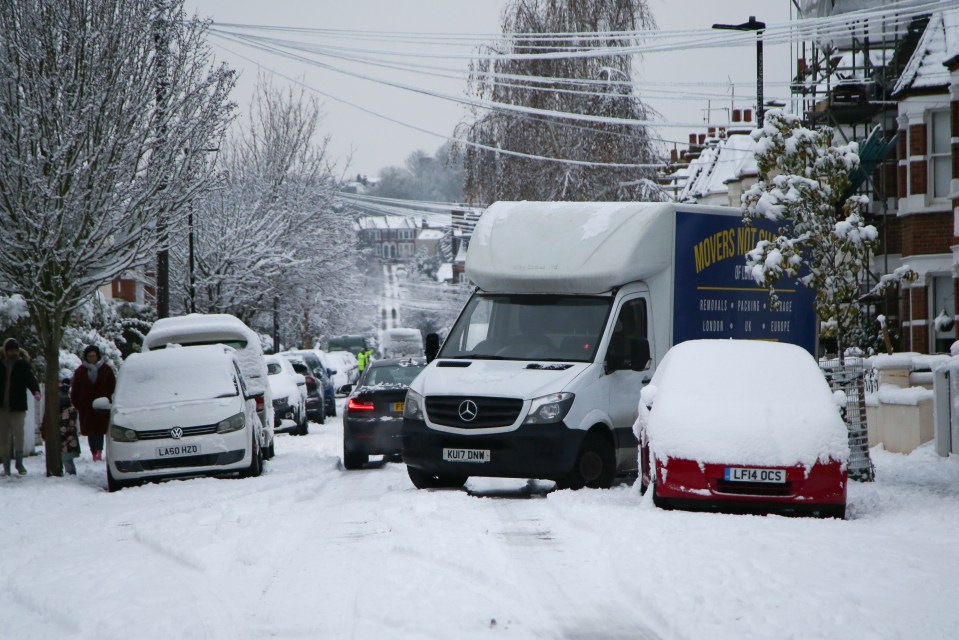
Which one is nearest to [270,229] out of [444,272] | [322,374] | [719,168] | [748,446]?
[322,374]

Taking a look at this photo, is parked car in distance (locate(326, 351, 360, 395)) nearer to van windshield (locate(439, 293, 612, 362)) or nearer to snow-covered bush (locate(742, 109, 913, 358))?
snow-covered bush (locate(742, 109, 913, 358))

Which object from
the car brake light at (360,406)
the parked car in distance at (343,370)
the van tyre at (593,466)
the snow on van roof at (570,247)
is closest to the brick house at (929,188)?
the car brake light at (360,406)

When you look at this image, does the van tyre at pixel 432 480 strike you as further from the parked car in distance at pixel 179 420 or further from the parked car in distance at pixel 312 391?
the parked car in distance at pixel 312 391

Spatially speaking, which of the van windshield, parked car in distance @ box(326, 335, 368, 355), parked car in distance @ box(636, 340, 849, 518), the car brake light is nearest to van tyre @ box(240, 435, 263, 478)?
the car brake light

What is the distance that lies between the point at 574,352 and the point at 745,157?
1521 inches

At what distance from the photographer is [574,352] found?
1540cm

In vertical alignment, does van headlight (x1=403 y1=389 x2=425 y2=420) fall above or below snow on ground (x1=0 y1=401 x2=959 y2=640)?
above

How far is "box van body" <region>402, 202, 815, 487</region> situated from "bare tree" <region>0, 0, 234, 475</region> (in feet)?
19.5

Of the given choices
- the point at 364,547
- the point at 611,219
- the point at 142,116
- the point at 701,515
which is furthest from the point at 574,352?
the point at 142,116

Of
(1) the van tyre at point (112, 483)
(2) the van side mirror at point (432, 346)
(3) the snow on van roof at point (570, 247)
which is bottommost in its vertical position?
(1) the van tyre at point (112, 483)

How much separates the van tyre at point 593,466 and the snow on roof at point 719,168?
37.3 meters

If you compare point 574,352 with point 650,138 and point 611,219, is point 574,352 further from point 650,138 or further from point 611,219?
point 650,138

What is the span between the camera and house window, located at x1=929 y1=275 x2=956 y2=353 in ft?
104

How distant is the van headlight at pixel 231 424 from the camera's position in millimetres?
18266
